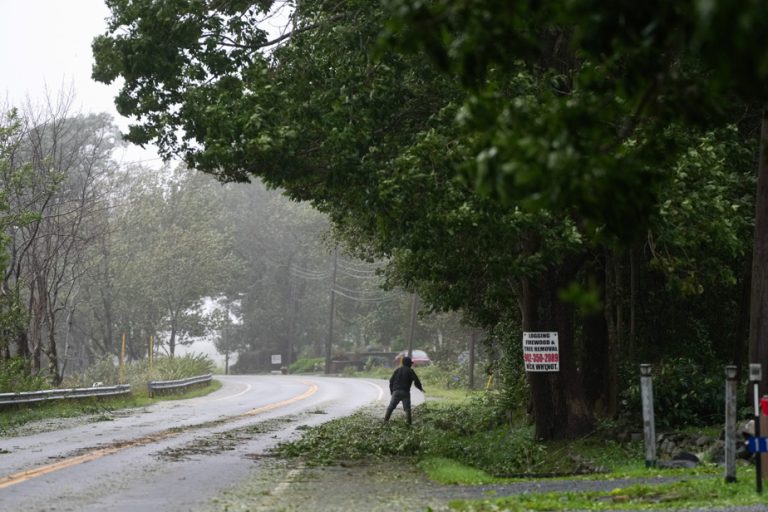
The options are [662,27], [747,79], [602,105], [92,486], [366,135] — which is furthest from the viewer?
[366,135]

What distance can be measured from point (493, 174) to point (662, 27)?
3.28 ft

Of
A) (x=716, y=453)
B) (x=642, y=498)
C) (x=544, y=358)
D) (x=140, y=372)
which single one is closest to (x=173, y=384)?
(x=140, y=372)

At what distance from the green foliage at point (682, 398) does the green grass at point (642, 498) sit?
22.0ft

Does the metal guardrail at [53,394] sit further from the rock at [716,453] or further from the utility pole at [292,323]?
the utility pole at [292,323]

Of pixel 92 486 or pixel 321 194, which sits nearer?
pixel 92 486

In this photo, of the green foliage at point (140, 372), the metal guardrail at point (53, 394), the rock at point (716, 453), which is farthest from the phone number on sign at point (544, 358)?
the green foliage at point (140, 372)

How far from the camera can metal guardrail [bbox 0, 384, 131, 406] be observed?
26516mm

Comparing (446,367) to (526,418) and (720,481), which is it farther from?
(720,481)

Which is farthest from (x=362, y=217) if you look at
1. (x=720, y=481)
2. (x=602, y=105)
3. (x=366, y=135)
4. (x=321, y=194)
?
(x=602, y=105)

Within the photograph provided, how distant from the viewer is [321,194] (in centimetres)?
1814

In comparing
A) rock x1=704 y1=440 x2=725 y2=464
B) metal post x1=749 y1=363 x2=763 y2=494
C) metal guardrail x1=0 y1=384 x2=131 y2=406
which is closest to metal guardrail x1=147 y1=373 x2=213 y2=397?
metal guardrail x1=0 y1=384 x2=131 y2=406

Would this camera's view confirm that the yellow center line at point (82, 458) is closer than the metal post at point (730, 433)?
No

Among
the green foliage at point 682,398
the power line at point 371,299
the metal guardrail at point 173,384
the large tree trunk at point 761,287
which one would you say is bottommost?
the metal guardrail at point 173,384

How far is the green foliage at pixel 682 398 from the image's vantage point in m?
18.1
